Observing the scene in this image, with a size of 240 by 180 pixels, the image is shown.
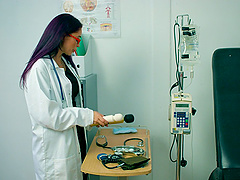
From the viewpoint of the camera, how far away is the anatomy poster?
7.47 ft

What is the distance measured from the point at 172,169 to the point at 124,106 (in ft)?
2.21

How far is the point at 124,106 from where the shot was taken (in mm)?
2395

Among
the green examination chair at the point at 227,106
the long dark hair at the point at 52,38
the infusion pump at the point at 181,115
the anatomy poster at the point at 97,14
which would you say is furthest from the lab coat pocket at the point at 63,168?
the anatomy poster at the point at 97,14

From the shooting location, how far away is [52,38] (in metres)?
1.63

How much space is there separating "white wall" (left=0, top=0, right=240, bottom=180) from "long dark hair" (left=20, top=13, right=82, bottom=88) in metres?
0.66

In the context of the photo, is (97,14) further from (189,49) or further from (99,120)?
(99,120)

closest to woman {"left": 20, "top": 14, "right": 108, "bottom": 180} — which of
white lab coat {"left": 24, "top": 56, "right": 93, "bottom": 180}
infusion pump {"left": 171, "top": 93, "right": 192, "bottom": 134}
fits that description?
white lab coat {"left": 24, "top": 56, "right": 93, "bottom": 180}

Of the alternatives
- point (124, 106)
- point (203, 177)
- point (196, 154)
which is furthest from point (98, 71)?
point (203, 177)

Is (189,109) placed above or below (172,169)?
above

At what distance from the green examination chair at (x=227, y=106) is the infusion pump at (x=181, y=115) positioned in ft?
1.25

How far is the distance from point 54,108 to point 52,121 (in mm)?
74

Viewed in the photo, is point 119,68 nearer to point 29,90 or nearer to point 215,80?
point 215,80

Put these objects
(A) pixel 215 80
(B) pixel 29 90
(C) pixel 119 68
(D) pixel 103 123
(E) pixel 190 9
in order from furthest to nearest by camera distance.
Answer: (C) pixel 119 68 < (E) pixel 190 9 < (A) pixel 215 80 < (D) pixel 103 123 < (B) pixel 29 90

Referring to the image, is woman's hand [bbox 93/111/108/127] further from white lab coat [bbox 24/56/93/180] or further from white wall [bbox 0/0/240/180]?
white wall [bbox 0/0/240/180]
